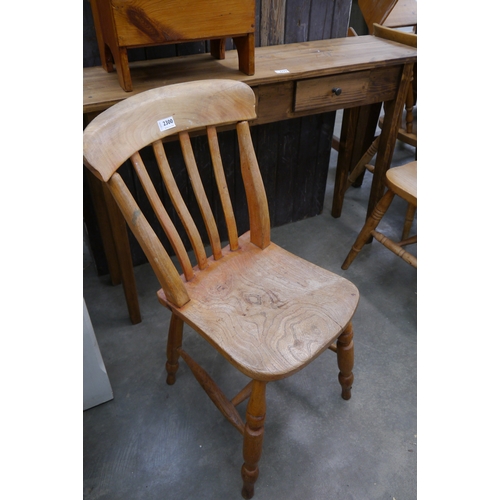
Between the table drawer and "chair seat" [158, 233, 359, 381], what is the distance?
0.64m

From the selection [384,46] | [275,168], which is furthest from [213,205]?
[384,46]

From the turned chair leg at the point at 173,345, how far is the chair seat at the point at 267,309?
0.19m

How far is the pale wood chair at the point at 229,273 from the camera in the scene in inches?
39.1

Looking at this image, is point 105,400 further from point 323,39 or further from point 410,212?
point 323,39

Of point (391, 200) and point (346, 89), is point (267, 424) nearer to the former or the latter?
point (391, 200)

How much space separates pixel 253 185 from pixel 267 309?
1.22 feet

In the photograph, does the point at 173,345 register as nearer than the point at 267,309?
No

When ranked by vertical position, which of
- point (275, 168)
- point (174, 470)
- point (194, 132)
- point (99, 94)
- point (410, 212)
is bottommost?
point (174, 470)

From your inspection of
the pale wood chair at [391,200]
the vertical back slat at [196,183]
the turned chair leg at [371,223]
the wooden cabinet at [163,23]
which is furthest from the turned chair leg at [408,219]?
the vertical back slat at [196,183]

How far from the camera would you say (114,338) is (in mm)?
1726

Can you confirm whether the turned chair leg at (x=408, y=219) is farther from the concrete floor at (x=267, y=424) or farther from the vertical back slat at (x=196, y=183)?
the vertical back slat at (x=196, y=183)

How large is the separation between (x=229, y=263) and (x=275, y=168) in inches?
39.4

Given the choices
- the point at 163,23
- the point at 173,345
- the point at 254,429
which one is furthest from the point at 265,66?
the point at 254,429

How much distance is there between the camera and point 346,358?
4.38ft
